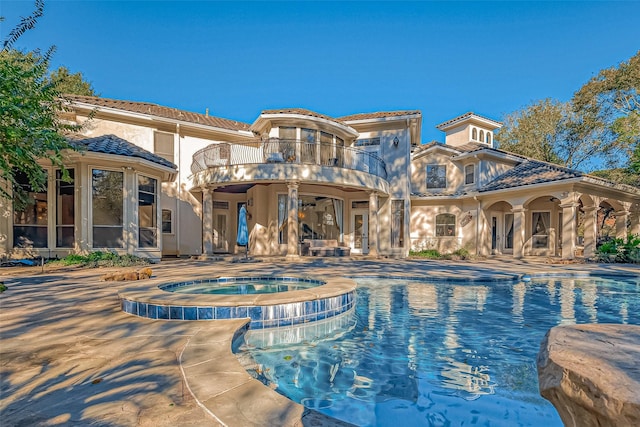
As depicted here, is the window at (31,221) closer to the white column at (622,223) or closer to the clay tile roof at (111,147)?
the clay tile roof at (111,147)

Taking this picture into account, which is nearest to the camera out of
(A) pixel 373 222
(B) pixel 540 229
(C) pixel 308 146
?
(C) pixel 308 146

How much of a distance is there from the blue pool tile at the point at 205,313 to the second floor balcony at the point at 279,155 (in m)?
9.50

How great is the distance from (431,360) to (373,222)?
12.0 m

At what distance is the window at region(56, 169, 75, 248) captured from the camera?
10867mm

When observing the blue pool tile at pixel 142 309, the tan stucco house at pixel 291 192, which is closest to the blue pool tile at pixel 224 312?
the blue pool tile at pixel 142 309

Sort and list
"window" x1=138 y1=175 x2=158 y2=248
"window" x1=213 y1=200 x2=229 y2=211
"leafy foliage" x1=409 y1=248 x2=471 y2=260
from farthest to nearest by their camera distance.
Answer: "window" x1=213 y1=200 x2=229 y2=211, "leafy foliage" x1=409 y1=248 x2=471 y2=260, "window" x1=138 y1=175 x2=158 y2=248

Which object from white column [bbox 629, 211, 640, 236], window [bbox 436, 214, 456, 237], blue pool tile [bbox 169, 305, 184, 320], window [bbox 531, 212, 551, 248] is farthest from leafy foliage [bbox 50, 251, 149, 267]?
white column [bbox 629, 211, 640, 236]

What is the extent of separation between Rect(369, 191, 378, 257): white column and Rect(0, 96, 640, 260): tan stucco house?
0.05 m

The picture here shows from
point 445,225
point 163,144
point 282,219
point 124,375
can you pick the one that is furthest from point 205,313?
point 445,225

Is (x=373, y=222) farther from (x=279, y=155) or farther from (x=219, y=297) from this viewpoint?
(x=219, y=297)

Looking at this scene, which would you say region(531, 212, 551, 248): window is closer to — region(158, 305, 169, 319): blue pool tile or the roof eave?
the roof eave

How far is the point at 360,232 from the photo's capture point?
17297mm

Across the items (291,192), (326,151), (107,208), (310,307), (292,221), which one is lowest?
(310,307)

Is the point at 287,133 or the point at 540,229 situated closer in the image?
the point at 287,133
